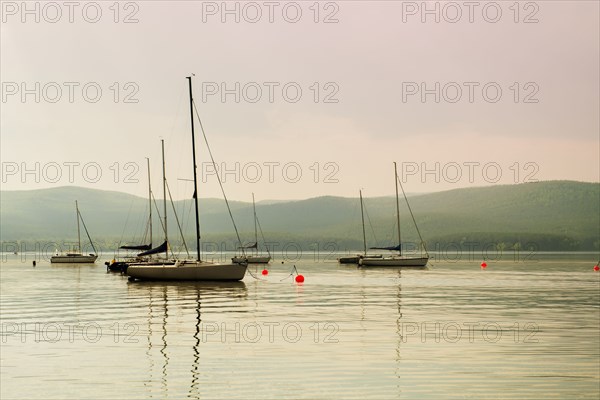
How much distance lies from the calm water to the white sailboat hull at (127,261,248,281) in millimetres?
22733

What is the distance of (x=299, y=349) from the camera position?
30.5m

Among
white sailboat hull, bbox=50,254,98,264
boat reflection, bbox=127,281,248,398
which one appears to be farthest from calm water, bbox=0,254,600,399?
white sailboat hull, bbox=50,254,98,264

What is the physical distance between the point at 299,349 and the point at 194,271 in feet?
163

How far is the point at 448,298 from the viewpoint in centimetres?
6106

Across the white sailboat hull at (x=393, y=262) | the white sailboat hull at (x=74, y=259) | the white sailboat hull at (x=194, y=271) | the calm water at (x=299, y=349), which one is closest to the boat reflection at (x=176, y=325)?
the calm water at (x=299, y=349)

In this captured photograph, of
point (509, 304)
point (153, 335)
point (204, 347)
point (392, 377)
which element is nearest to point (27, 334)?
point (153, 335)

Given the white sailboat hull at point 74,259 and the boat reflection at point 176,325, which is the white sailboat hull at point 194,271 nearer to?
the boat reflection at point 176,325

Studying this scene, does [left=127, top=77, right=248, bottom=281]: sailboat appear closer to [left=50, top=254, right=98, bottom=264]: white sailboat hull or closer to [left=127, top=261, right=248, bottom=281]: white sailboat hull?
[left=127, top=261, right=248, bottom=281]: white sailboat hull

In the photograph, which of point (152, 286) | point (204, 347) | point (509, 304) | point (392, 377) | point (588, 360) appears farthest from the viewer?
point (152, 286)

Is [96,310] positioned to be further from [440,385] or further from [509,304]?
[440,385]

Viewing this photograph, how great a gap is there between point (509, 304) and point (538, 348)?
81.6 feet

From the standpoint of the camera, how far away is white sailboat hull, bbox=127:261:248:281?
79125mm

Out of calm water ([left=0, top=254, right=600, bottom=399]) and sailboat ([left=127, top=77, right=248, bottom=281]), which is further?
sailboat ([left=127, top=77, right=248, bottom=281])

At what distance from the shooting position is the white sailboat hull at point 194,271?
7912 cm
